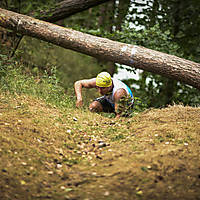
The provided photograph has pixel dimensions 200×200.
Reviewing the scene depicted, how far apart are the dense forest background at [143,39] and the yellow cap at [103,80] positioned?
4.75ft

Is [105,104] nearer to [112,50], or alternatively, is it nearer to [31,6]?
[112,50]

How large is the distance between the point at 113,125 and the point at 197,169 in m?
1.93

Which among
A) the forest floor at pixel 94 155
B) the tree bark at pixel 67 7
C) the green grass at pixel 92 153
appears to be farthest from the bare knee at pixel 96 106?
the tree bark at pixel 67 7

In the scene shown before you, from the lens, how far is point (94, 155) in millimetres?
3297

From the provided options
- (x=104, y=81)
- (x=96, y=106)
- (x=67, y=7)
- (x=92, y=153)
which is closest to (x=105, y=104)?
(x=96, y=106)

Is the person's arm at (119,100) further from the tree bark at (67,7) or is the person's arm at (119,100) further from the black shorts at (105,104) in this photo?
the tree bark at (67,7)

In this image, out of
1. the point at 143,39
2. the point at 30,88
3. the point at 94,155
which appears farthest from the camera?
the point at 143,39

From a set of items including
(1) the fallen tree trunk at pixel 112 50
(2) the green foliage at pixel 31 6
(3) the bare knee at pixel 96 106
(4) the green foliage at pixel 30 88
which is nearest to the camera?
(4) the green foliage at pixel 30 88

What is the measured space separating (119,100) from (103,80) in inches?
21.0

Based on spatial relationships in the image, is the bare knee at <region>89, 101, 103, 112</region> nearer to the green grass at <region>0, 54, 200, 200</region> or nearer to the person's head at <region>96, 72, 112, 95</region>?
the person's head at <region>96, 72, 112, 95</region>

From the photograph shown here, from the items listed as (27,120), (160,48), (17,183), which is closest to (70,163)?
(17,183)

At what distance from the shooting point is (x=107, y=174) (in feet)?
8.91

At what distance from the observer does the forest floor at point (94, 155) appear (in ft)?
8.07

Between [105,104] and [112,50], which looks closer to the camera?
[112,50]
